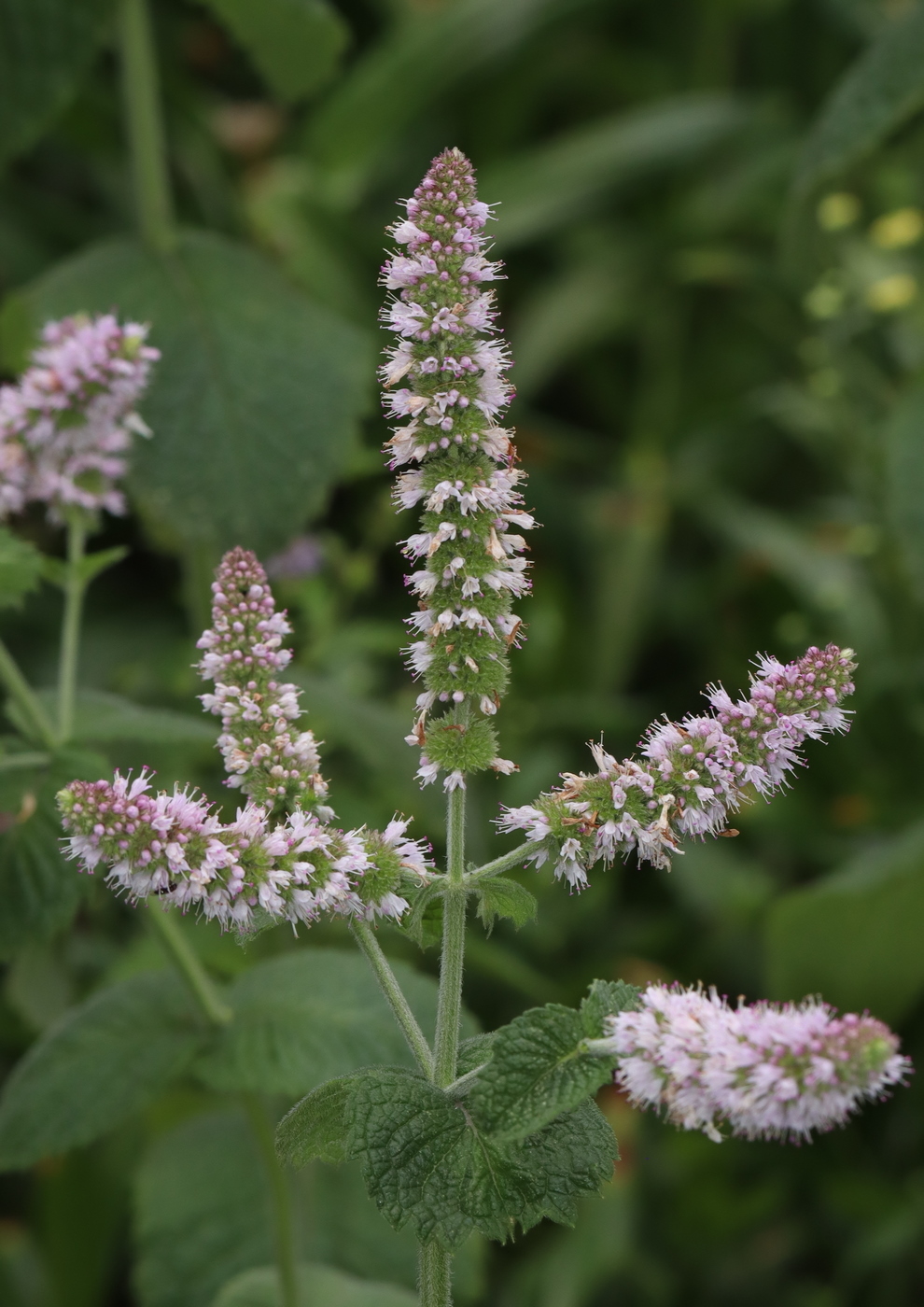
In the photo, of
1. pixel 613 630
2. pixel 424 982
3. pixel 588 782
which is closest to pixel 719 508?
pixel 613 630

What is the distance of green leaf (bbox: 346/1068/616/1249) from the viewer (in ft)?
3.22

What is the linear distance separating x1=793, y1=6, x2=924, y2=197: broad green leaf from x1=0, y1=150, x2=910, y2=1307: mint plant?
137 centimetres

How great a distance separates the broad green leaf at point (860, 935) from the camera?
2223 millimetres

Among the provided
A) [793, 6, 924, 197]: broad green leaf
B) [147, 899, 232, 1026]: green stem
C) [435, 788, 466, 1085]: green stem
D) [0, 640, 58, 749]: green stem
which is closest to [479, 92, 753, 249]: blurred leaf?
[793, 6, 924, 197]: broad green leaf

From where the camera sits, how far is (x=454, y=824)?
1.04 metres

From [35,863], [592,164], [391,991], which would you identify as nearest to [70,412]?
[35,863]

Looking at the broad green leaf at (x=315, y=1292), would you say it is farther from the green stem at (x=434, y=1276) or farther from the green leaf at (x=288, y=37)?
the green leaf at (x=288, y=37)

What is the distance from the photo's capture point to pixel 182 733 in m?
1.48

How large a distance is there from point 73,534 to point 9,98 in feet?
3.05

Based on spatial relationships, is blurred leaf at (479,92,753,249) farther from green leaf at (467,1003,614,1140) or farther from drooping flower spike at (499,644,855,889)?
green leaf at (467,1003,614,1140)

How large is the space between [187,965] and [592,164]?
2.52 metres

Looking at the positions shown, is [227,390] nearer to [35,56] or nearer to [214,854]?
[35,56]

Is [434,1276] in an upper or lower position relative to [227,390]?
lower

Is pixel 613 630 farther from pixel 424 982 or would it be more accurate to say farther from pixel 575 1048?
pixel 575 1048
